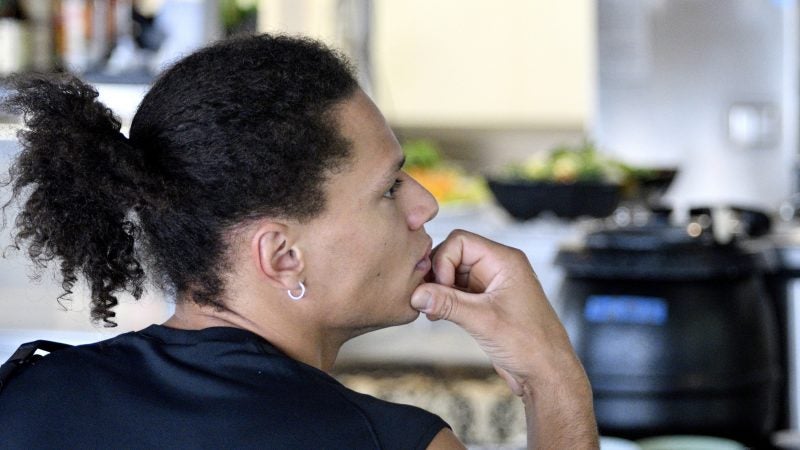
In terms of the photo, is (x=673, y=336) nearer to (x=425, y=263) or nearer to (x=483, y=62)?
(x=425, y=263)

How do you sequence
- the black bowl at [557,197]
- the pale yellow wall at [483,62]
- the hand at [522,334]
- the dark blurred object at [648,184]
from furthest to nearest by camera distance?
the pale yellow wall at [483,62] < the dark blurred object at [648,184] < the black bowl at [557,197] < the hand at [522,334]

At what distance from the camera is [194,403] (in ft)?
2.96

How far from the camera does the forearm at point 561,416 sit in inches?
42.1

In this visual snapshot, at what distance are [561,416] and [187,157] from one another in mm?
418

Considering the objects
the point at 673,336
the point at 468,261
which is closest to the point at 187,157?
the point at 468,261

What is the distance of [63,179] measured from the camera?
1.01 meters

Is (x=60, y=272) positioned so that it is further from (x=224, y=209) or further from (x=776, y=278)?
(x=776, y=278)

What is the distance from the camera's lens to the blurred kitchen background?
2.04 m

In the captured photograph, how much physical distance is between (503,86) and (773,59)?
104cm

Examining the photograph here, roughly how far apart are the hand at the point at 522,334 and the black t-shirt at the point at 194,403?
194 millimetres

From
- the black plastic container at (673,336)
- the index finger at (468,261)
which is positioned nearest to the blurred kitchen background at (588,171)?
the black plastic container at (673,336)

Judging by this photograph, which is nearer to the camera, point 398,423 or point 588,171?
point 398,423

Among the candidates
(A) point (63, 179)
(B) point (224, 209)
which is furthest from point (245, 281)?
(A) point (63, 179)

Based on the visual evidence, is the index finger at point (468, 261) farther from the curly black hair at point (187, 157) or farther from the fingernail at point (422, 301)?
the curly black hair at point (187, 157)
